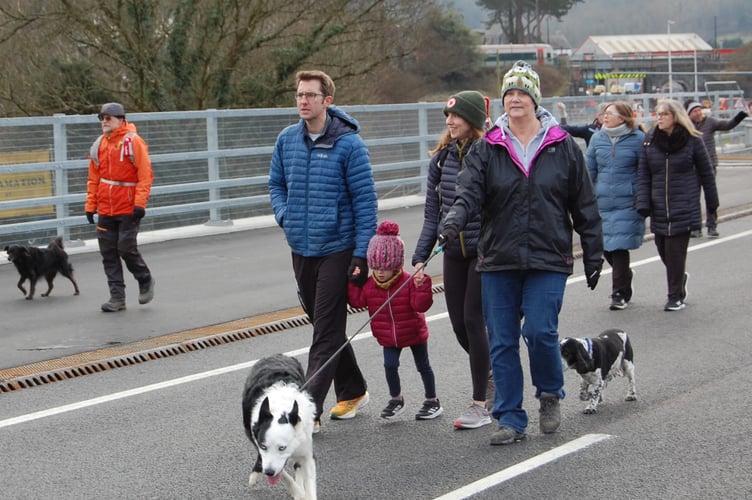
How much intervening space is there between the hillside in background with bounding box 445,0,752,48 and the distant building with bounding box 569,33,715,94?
20945 mm

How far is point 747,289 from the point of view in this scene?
37.1 ft

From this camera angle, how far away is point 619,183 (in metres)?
10.9

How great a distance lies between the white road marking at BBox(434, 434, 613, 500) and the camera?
18.2 ft

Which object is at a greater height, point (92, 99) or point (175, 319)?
point (92, 99)

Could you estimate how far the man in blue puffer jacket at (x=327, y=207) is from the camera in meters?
6.61

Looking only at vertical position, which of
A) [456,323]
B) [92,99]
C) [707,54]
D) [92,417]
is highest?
[707,54]

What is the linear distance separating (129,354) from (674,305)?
4.88 meters

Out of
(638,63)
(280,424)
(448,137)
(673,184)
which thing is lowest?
(280,424)

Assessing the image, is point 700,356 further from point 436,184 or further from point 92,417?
point 92,417

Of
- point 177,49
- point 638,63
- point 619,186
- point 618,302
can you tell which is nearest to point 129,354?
point 618,302

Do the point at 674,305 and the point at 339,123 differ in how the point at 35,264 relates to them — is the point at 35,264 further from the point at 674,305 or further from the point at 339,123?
the point at 674,305

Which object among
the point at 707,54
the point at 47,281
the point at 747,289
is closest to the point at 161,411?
the point at 47,281

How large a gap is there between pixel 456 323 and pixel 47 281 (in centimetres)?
622

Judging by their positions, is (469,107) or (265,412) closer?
(265,412)
